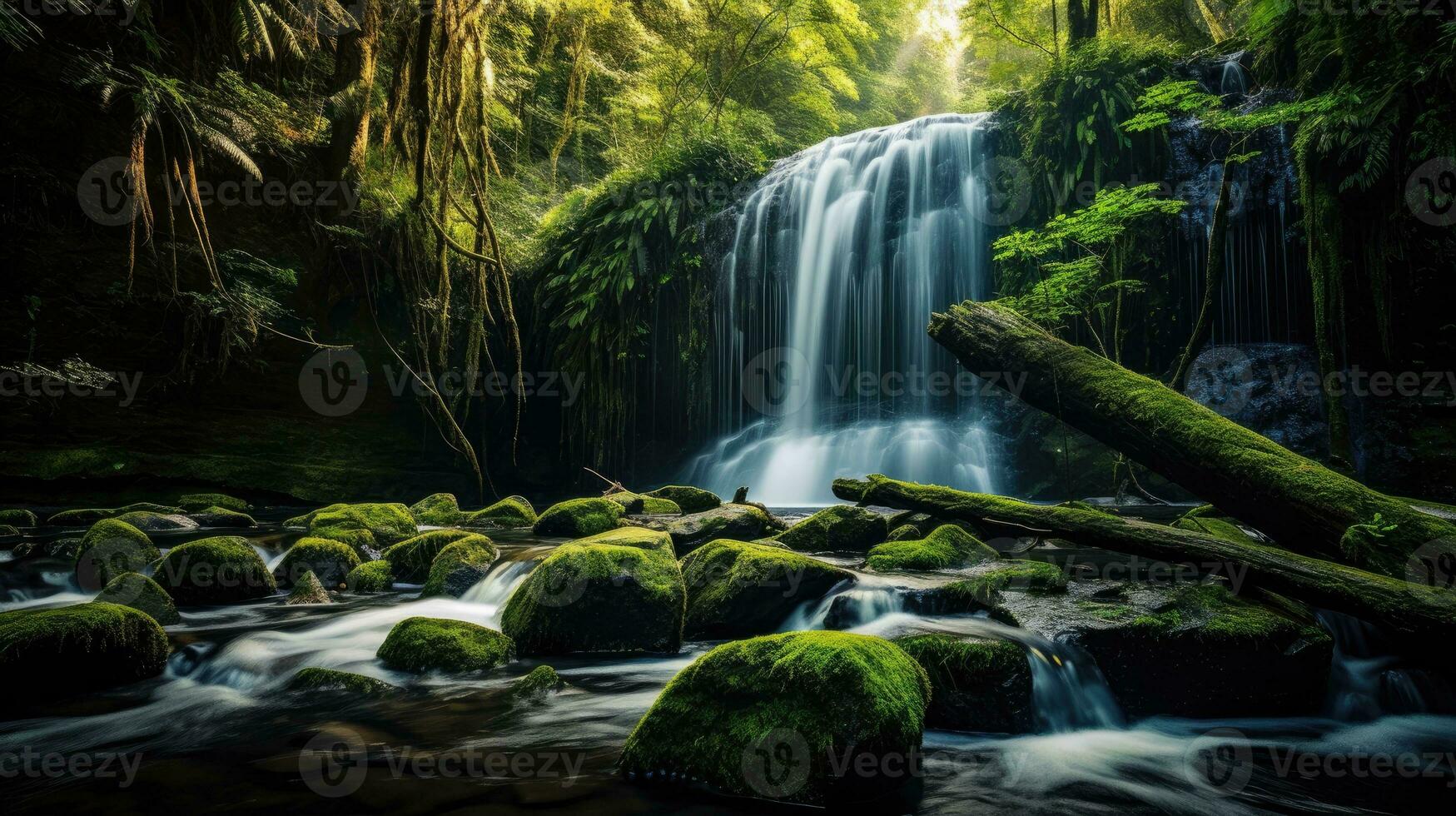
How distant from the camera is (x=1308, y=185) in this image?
27.6 feet

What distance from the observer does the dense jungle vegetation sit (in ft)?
24.1

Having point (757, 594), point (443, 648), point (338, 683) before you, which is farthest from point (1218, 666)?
point (338, 683)

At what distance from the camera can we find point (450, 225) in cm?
1223

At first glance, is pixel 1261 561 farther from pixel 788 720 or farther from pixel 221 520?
pixel 221 520

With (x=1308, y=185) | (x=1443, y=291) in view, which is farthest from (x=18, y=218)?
(x=1443, y=291)

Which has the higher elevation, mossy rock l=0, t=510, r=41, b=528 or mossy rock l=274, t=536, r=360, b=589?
mossy rock l=0, t=510, r=41, b=528

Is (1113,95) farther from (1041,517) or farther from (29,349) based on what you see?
(29,349)

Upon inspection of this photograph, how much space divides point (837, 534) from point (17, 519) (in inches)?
402

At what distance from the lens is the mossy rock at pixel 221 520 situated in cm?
909

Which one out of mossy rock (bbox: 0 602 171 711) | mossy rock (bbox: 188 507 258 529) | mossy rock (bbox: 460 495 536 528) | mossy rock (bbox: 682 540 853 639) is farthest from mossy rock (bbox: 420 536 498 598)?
mossy rock (bbox: 188 507 258 529)

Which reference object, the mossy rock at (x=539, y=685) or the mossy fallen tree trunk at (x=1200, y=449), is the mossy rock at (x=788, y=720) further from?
the mossy fallen tree trunk at (x=1200, y=449)

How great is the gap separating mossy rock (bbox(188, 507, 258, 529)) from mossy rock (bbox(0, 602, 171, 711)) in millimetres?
6303

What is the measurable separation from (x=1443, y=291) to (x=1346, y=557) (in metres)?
7.61

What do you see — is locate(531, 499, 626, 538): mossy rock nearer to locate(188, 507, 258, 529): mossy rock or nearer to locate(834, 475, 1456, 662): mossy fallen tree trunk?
locate(834, 475, 1456, 662): mossy fallen tree trunk
